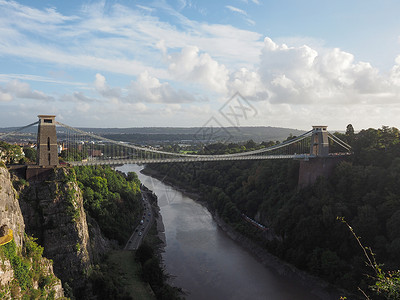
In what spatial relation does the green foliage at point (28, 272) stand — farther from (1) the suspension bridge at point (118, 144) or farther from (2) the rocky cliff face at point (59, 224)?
(1) the suspension bridge at point (118, 144)

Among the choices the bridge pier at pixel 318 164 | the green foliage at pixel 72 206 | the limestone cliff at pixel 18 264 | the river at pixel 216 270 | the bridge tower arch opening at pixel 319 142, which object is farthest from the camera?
the bridge tower arch opening at pixel 319 142

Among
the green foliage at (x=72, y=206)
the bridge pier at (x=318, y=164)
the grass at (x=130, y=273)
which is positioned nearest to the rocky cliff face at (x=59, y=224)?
the green foliage at (x=72, y=206)

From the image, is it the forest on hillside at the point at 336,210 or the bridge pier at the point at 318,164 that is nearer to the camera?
the forest on hillside at the point at 336,210

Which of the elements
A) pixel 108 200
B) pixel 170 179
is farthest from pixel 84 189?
pixel 170 179

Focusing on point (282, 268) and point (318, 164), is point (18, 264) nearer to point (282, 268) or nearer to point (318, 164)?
point (282, 268)

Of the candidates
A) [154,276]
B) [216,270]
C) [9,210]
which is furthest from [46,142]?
[216,270]

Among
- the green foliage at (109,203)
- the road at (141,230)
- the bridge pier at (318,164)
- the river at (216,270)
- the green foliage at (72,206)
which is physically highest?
the bridge pier at (318,164)

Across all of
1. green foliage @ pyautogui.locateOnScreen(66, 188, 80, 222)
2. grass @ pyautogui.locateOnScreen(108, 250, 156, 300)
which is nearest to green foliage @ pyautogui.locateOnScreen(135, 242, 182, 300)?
grass @ pyautogui.locateOnScreen(108, 250, 156, 300)
